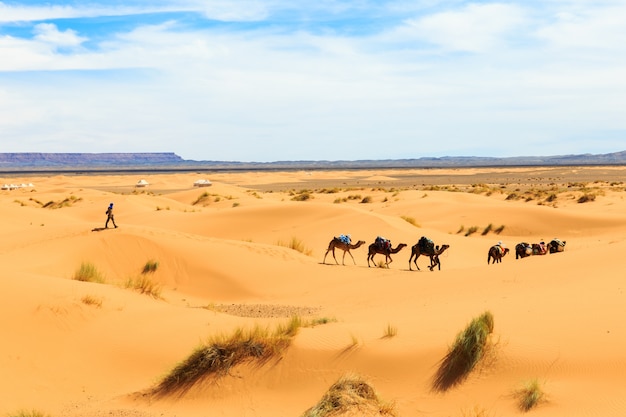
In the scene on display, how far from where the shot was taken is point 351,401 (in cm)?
806

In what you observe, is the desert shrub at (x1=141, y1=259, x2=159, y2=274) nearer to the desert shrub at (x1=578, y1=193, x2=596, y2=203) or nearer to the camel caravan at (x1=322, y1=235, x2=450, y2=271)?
the camel caravan at (x1=322, y1=235, x2=450, y2=271)

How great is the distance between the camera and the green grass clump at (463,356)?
8.58 meters

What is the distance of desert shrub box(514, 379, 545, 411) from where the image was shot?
7.61 m

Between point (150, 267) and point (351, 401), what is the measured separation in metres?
13.6

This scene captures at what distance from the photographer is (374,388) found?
27.9ft

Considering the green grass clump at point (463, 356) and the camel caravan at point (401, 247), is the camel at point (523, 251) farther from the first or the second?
the green grass clump at point (463, 356)

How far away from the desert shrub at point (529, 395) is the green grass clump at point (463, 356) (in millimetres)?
824

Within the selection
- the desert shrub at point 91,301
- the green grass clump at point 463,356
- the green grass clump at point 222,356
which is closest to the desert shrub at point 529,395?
the green grass clump at point 463,356

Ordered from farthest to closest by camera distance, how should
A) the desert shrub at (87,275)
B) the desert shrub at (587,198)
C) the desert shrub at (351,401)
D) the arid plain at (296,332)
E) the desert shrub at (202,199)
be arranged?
1. the desert shrub at (202,199)
2. the desert shrub at (587,198)
3. the desert shrub at (87,275)
4. the arid plain at (296,332)
5. the desert shrub at (351,401)

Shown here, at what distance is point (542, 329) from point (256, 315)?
23.5 feet

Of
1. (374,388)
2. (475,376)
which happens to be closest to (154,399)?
(374,388)

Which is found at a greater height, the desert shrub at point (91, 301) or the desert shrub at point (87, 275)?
the desert shrub at point (91, 301)

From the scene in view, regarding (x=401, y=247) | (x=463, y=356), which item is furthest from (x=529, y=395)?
(x=401, y=247)

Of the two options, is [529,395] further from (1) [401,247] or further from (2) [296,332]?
(1) [401,247]
